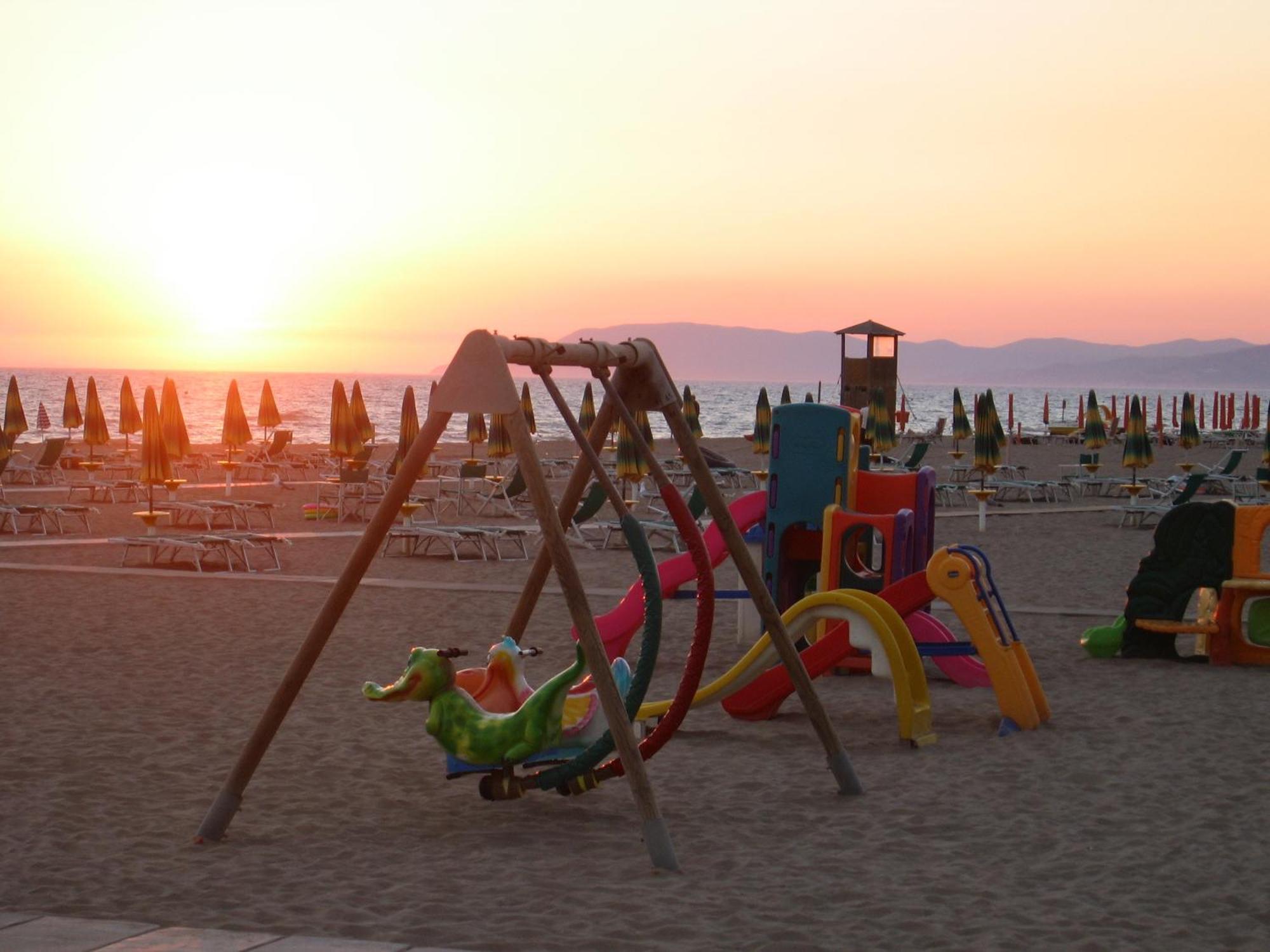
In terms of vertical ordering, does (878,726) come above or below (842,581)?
below

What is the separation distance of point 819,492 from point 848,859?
464 centimetres

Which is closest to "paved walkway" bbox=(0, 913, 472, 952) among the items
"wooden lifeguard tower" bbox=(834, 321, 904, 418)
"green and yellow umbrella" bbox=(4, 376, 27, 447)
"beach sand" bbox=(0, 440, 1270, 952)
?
"beach sand" bbox=(0, 440, 1270, 952)

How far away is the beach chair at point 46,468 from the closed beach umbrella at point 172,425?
7.07m

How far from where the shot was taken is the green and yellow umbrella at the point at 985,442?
2044 cm

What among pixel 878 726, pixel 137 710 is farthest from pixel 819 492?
pixel 137 710

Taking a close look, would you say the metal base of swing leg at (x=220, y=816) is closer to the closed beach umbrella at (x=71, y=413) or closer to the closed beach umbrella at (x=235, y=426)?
the closed beach umbrella at (x=235, y=426)

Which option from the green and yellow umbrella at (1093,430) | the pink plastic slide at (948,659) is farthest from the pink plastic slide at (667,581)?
the green and yellow umbrella at (1093,430)

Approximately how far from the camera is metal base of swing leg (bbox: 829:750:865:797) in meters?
6.51

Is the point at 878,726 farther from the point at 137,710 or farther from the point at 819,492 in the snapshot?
the point at 137,710

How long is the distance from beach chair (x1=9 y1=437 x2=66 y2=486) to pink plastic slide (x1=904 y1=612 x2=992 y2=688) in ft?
64.0

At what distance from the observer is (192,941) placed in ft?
14.1

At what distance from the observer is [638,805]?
5.32 m

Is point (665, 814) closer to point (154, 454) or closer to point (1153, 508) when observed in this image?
point (154, 454)

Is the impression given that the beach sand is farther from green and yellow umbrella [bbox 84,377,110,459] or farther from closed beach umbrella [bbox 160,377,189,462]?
green and yellow umbrella [bbox 84,377,110,459]
